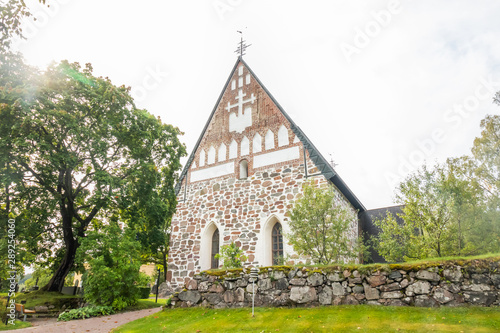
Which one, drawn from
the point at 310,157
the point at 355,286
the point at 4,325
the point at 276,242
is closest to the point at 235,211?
the point at 276,242

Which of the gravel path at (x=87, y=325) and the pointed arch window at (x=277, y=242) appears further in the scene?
the pointed arch window at (x=277, y=242)

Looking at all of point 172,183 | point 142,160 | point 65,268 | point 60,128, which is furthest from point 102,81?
point 65,268

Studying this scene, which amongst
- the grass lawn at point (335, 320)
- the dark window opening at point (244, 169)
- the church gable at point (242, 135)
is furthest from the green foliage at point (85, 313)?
the dark window opening at point (244, 169)

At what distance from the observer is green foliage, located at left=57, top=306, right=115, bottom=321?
1255 cm

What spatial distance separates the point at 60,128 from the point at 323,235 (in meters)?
13.5

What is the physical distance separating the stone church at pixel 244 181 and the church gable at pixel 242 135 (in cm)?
5

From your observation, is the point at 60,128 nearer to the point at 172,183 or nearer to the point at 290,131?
the point at 172,183

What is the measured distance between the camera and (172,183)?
19422 millimetres

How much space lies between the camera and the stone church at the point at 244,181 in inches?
584

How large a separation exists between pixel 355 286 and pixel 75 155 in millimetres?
14018

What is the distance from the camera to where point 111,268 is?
13.8m

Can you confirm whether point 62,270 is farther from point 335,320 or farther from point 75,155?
point 335,320

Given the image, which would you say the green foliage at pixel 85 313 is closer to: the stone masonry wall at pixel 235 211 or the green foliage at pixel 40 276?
the stone masonry wall at pixel 235 211

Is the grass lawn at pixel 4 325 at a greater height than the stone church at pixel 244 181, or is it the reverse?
the stone church at pixel 244 181
